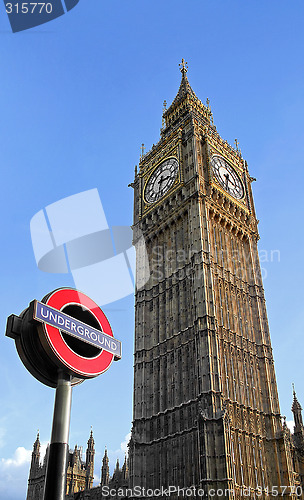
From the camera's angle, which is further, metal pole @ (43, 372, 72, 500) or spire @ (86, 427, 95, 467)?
spire @ (86, 427, 95, 467)

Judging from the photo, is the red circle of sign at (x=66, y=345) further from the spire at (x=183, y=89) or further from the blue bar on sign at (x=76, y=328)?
the spire at (x=183, y=89)

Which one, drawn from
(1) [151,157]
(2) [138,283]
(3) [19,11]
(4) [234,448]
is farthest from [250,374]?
(3) [19,11]

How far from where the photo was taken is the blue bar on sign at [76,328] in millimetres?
10352

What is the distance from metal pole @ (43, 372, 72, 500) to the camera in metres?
9.88

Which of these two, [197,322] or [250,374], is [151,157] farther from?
[250,374]

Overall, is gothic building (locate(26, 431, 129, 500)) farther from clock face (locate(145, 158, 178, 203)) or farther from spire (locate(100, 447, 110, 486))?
clock face (locate(145, 158, 178, 203))

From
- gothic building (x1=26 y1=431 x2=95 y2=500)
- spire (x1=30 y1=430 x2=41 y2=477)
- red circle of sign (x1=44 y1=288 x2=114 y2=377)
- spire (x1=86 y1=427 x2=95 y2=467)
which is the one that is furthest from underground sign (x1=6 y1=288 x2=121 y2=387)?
spire (x1=30 y1=430 x2=41 y2=477)

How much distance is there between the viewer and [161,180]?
59.5m

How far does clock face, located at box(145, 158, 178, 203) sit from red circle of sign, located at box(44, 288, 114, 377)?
4602 cm

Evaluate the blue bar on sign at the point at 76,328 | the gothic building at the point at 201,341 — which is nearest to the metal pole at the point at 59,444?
the blue bar on sign at the point at 76,328

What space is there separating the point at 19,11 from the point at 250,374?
124 feet

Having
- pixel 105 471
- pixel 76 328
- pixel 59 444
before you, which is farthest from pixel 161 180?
pixel 59 444

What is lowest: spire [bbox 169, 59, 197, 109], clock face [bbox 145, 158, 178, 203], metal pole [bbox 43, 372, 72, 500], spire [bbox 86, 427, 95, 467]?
metal pole [bbox 43, 372, 72, 500]

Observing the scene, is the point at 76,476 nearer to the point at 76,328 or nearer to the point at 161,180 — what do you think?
the point at 161,180
